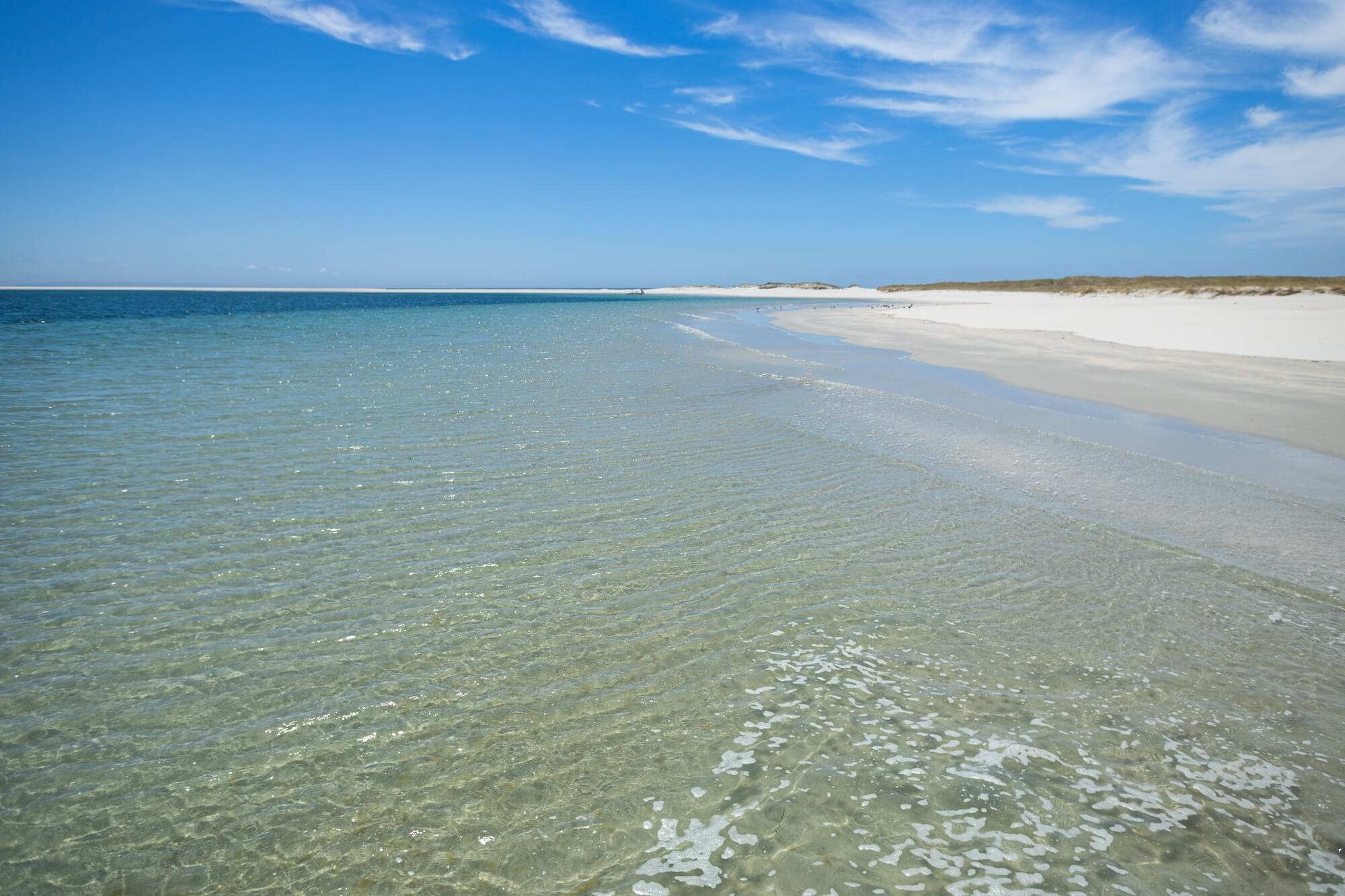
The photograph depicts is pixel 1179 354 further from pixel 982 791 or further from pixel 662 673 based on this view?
pixel 662 673

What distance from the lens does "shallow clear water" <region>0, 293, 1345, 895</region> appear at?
10.7 ft

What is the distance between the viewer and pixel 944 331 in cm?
3884

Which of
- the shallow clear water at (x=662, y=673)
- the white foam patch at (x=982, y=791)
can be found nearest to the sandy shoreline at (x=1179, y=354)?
the shallow clear water at (x=662, y=673)

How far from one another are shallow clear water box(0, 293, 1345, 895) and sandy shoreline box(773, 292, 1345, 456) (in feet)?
→ 15.5

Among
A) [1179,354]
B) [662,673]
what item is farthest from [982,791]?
[1179,354]

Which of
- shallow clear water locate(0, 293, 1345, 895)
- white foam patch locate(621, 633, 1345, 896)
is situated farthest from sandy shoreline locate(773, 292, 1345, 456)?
white foam patch locate(621, 633, 1345, 896)

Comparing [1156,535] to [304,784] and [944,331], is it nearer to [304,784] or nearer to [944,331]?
[304,784]

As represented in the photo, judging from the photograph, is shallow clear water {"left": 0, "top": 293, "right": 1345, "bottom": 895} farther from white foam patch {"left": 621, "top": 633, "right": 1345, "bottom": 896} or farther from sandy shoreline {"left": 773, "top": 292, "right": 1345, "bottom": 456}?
sandy shoreline {"left": 773, "top": 292, "right": 1345, "bottom": 456}

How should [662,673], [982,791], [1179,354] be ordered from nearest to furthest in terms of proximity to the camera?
[982,791] → [662,673] → [1179,354]

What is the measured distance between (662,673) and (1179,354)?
1108 inches

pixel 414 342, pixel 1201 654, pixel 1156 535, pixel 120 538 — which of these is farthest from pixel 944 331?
pixel 120 538

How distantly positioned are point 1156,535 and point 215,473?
1228 cm

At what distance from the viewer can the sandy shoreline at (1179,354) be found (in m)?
14.4

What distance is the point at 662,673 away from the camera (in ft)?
15.6
